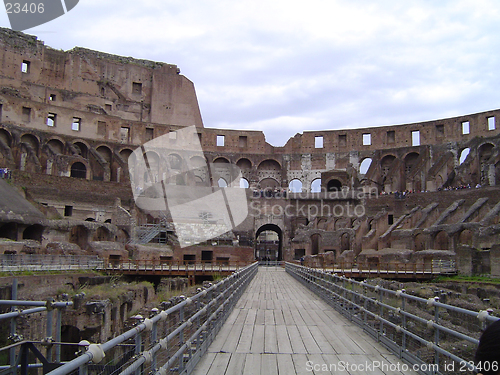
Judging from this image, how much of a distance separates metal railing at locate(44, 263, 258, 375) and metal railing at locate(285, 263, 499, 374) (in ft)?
8.58

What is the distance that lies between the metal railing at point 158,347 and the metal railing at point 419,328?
8.58 feet

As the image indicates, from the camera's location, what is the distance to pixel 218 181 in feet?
168

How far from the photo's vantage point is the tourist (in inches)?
87.2

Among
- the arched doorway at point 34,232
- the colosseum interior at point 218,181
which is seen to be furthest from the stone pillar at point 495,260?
the arched doorway at point 34,232

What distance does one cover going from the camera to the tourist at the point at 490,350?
221 centimetres

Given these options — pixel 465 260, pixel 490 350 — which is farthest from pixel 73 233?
pixel 490 350

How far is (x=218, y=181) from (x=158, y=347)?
47087 millimetres

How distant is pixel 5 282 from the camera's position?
17.4 metres

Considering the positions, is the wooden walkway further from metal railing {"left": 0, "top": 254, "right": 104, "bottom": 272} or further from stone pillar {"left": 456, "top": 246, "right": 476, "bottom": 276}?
stone pillar {"left": 456, "top": 246, "right": 476, "bottom": 276}

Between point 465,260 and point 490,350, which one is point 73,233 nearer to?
point 465,260

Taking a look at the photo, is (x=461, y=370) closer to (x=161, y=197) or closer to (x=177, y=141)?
(x=161, y=197)

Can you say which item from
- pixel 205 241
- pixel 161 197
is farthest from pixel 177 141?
pixel 205 241

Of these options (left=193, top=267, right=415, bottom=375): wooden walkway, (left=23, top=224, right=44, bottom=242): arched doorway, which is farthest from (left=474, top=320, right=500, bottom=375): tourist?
(left=23, top=224, right=44, bottom=242): arched doorway

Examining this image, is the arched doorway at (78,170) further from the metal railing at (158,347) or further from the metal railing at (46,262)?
the metal railing at (158,347)
